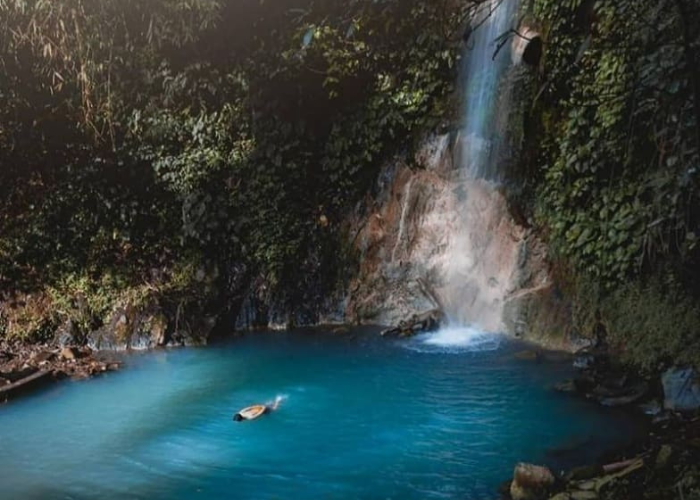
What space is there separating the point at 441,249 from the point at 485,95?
269 cm

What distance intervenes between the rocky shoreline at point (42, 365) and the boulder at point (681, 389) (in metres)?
7.10

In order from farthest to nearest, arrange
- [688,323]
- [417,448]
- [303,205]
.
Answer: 1. [303,205]
2. [688,323]
3. [417,448]

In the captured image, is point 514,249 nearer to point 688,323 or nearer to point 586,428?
point 688,323

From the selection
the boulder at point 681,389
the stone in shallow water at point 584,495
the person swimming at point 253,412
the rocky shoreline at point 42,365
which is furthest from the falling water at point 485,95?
the rocky shoreline at point 42,365

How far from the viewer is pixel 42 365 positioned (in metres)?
9.13

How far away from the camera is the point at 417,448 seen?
5.91 metres

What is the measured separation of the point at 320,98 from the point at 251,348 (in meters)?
5.03

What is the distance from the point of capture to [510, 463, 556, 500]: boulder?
4.77 m

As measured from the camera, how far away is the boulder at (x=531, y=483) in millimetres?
4770

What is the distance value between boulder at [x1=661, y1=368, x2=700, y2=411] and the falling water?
4.56 metres

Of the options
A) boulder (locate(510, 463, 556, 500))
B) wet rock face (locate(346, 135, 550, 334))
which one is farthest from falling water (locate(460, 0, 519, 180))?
boulder (locate(510, 463, 556, 500))

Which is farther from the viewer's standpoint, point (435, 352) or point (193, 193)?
point (193, 193)

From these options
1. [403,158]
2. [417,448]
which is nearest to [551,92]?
[403,158]

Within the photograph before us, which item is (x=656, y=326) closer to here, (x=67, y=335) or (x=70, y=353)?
(x=70, y=353)
